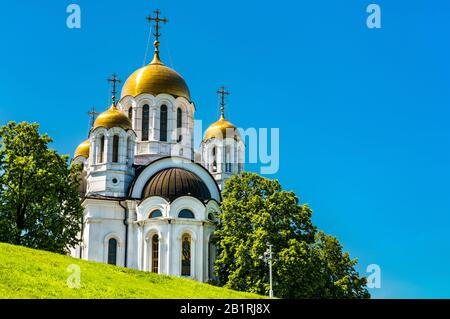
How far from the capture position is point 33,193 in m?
33.4

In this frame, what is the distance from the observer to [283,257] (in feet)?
118

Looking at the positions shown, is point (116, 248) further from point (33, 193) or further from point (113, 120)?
point (33, 193)

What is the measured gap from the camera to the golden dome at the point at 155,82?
4825 cm

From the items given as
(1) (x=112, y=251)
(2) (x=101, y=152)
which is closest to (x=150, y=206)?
(1) (x=112, y=251)

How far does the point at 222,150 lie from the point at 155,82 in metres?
7.07

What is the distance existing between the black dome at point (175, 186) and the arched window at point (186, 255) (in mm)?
2665

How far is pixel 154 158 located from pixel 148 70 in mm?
7129

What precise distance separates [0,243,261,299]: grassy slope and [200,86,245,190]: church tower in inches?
890

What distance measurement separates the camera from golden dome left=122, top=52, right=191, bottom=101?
48.2 metres

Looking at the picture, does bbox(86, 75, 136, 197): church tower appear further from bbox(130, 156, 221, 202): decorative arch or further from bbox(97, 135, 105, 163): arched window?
bbox(130, 156, 221, 202): decorative arch

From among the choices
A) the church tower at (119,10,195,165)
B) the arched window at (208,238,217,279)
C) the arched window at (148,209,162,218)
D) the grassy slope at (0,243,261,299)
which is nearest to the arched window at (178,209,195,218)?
the arched window at (148,209,162,218)

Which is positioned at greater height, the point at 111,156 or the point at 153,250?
the point at 111,156
